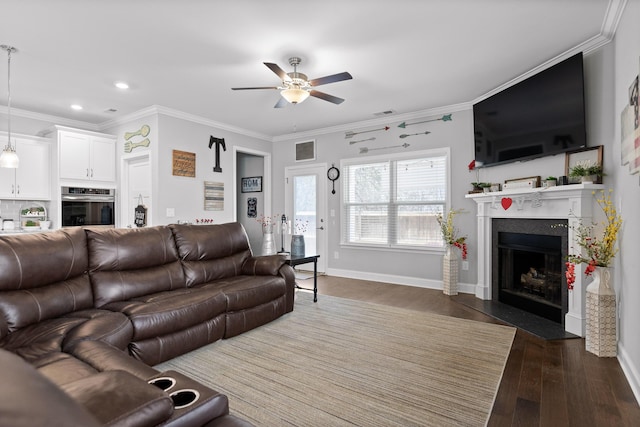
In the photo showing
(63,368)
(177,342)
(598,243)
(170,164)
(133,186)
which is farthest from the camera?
(133,186)

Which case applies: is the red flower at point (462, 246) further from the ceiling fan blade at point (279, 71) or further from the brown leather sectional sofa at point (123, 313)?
the ceiling fan blade at point (279, 71)

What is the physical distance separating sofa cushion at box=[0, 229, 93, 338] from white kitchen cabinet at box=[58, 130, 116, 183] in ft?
10.0

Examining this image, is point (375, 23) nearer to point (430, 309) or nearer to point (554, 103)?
point (554, 103)

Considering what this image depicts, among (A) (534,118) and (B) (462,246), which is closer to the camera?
(A) (534,118)

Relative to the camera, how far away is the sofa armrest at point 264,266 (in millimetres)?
3688

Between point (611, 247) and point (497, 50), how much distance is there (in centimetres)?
203

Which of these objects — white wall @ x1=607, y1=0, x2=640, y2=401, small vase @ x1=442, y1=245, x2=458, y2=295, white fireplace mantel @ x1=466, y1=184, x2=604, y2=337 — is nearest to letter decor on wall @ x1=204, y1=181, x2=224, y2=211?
small vase @ x1=442, y1=245, x2=458, y2=295

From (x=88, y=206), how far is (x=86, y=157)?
760mm

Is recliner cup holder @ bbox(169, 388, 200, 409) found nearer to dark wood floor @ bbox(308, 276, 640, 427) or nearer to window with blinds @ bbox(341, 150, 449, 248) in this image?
dark wood floor @ bbox(308, 276, 640, 427)

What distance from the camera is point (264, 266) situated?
12.2 feet

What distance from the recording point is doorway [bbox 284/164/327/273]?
6.31 metres

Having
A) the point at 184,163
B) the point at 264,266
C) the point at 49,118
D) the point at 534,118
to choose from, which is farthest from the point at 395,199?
the point at 49,118

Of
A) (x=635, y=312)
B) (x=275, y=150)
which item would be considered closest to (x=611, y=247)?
(x=635, y=312)

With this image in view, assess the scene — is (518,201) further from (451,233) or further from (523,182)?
(451,233)
